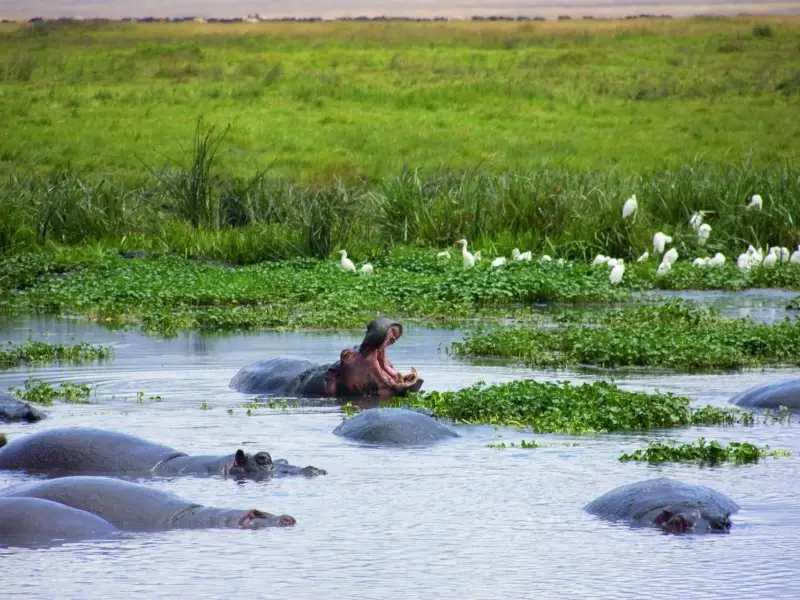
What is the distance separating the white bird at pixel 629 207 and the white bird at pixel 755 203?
162 centimetres

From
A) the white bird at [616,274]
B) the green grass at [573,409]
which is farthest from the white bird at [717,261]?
the green grass at [573,409]

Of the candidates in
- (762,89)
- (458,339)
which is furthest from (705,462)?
(762,89)

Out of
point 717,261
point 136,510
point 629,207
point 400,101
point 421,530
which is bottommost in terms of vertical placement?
point 421,530

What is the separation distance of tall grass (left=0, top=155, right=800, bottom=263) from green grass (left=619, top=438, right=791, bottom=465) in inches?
439

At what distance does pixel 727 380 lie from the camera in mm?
12227

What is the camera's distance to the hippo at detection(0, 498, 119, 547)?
715 centimetres

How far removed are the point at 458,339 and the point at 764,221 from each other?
26.6ft

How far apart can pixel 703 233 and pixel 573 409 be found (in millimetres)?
10881

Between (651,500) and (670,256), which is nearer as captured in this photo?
(651,500)

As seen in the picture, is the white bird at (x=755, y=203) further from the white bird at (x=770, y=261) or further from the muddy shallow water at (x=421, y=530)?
the muddy shallow water at (x=421, y=530)

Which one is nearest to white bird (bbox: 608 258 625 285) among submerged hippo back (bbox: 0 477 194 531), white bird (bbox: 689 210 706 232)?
white bird (bbox: 689 210 706 232)

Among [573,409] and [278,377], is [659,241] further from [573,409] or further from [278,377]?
[573,409]

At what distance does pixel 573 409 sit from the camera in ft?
34.0

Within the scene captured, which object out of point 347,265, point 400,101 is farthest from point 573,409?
point 400,101
